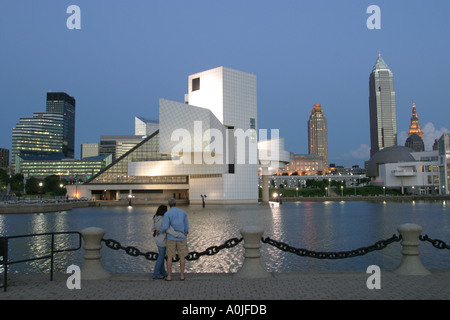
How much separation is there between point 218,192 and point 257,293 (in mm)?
69531

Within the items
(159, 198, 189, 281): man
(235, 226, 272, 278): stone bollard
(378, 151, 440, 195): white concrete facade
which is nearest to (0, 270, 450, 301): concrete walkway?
(235, 226, 272, 278): stone bollard

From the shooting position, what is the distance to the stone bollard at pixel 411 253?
8875 millimetres

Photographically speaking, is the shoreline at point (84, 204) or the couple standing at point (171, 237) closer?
the couple standing at point (171, 237)

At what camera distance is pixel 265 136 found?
8581 centimetres

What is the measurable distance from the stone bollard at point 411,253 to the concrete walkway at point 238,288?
0.82ft

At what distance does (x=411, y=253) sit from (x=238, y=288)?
396 centimetres

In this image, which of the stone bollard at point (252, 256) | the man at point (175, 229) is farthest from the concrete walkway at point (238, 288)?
the man at point (175, 229)

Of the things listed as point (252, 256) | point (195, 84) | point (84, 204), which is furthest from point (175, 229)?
point (195, 84)

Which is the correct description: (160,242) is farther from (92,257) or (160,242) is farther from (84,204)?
(84,204)

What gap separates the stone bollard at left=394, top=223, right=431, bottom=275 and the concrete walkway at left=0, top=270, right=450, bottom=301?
0.82ft

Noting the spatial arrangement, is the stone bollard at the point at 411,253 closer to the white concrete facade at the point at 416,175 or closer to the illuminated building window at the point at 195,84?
the illuminated building window at the point at 195,84

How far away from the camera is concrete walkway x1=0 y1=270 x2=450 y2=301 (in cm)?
719

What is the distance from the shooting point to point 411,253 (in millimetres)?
8969

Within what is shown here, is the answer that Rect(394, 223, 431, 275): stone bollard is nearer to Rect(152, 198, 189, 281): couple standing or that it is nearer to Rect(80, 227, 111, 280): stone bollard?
Rect(152, 198, 189, 281): couple standing
